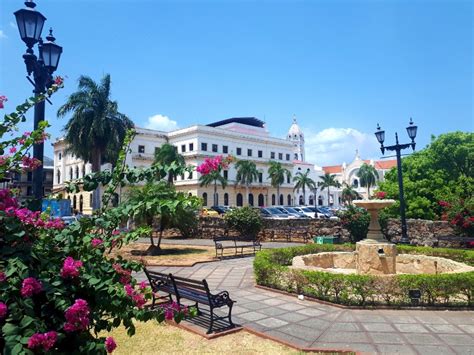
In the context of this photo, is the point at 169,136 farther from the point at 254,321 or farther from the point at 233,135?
the point at 254,321

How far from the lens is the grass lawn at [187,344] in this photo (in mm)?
4742

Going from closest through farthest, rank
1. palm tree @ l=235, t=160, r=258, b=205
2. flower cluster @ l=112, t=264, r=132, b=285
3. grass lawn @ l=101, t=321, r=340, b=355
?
flower cluster @ l=112, t=264, r=132, b=285
grass lawn @ l=101, t=321, r=340, b=355
palm tree @ l=235, t=160, r=258, b=205

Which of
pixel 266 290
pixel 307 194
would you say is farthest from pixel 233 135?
pixel 266 290

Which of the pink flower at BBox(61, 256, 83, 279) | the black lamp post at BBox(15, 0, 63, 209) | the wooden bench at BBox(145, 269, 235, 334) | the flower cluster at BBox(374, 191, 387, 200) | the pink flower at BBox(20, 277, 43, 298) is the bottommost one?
the wooden bench at BBox(145, 269, 235, 334)

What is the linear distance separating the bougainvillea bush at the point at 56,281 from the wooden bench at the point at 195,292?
9.58 ft

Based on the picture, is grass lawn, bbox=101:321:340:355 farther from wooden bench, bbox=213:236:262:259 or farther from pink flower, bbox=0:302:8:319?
wooden bench, bbox=213:236:262:259

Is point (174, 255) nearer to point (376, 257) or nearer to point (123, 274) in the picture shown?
point (376, 257)

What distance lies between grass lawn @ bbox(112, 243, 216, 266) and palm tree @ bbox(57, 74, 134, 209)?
45.3ft

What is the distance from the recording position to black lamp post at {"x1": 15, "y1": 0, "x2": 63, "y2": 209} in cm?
557

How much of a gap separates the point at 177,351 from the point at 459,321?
4640 millimetres

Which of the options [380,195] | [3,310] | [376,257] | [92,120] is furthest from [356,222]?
[92,120]

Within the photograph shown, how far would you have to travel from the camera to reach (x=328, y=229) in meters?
19.5

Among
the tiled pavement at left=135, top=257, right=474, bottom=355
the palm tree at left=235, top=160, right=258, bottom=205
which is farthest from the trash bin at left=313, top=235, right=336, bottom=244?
the palm tree at left=235, top=160, right=258, bottom=205

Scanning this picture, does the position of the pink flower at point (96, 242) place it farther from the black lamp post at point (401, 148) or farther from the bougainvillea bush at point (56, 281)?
the black lamp post at point (401, 148)
